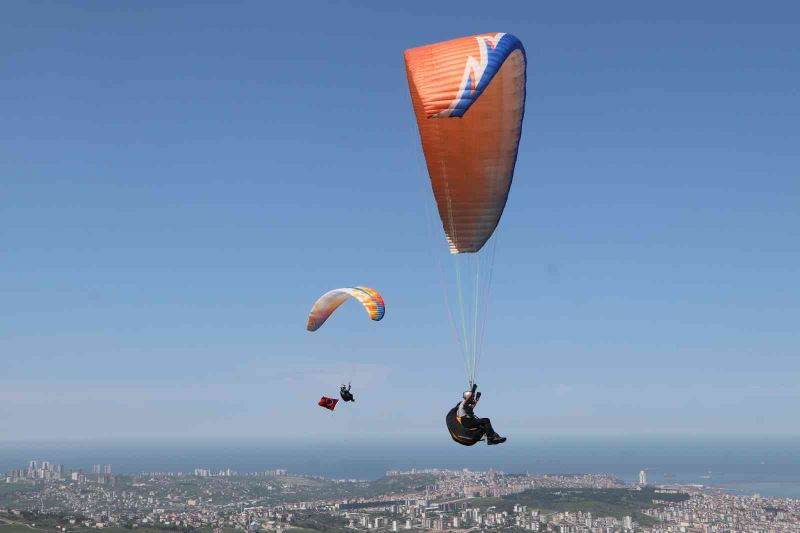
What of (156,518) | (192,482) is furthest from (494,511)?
(192,482)

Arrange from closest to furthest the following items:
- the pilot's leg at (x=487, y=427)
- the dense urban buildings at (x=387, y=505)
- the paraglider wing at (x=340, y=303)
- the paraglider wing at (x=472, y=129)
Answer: the paraglider wing at (x=472, y=129) → the pilot's leg at (x=487, y=427) → the paraglider wing at (x=340, y=303) → the dense urban buildings at (x=387, y=505)

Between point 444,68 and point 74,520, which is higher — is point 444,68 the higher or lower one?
the higher one

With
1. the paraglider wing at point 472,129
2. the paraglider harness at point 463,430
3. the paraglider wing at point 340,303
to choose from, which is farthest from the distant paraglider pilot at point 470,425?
the paraglider wing at point 340,303

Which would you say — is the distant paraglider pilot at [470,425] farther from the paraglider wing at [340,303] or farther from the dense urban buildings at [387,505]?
the dense urban buildings at [387,505]

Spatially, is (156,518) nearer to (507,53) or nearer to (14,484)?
(14,484)

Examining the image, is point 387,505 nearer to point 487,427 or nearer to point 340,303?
point 340,303

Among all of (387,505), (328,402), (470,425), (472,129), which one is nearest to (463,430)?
(470,425)
